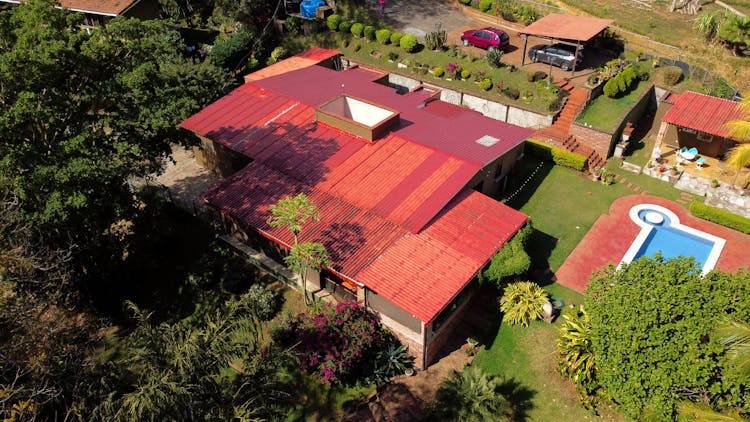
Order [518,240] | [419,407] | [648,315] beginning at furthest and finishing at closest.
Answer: [518,240] → [419,407] → [648,315]

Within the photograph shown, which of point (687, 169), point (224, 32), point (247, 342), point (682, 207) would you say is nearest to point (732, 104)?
point (687, 169)

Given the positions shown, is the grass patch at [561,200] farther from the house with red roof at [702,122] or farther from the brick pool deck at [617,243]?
the house with red roof at [702,122]

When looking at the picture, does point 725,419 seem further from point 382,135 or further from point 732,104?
point 732,104

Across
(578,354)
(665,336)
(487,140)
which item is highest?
(665,336)

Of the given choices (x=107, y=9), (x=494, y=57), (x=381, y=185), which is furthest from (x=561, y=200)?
(x=107, y=9)

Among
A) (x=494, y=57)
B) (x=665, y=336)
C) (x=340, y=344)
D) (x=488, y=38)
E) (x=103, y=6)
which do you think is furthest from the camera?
(x=103, y=6)

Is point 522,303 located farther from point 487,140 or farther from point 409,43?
point 409,43

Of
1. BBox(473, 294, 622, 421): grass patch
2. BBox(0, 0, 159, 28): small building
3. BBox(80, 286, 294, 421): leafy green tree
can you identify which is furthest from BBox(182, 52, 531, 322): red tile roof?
BBox(0, 0, 159, 28): small building
